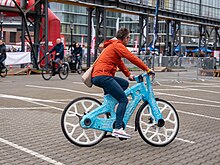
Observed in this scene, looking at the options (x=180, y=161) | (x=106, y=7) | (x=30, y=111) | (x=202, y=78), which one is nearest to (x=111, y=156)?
(x=180, y=161)

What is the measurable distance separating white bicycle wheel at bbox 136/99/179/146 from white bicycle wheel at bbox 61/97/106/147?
631 mm

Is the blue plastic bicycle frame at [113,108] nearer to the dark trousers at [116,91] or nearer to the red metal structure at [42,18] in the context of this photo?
the dark trousers at [116,91]

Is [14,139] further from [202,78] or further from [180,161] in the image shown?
[202,78]

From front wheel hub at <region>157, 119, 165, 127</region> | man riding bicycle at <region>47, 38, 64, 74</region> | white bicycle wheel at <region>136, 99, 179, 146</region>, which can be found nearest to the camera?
white bicycle wheel at <region>136, 99, 179, 146</region>

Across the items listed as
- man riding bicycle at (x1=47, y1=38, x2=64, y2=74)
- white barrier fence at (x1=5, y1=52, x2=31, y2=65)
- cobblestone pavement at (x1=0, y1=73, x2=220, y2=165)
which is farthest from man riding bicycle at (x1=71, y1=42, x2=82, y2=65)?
cobblestone pavement at (x1=0, y1=73, x2=220, y2=165)

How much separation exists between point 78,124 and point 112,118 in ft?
1.79

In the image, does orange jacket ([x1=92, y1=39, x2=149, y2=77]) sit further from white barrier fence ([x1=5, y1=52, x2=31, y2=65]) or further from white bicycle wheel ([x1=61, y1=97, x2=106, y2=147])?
white barrier fence ([x1=5, y1=52, x2=31, y2=65])

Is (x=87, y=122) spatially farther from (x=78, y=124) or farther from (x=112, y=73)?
(x=112, y=73)

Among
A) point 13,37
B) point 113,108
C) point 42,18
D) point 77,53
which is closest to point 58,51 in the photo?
point 77,53

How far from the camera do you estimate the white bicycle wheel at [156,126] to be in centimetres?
728

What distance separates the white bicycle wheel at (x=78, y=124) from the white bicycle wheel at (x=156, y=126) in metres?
0.63

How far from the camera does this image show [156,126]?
24.4 feet

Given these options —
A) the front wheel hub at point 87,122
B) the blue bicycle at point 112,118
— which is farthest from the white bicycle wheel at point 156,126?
the front wheel hub at point 87,122

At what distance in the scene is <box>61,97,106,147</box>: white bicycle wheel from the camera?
281 inches
